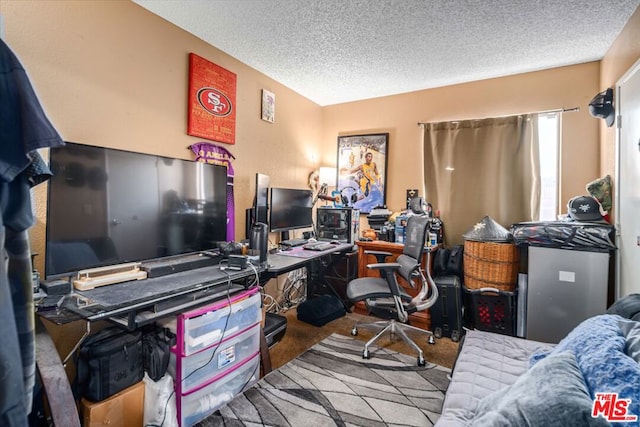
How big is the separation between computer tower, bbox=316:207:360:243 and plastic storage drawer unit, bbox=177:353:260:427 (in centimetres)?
161

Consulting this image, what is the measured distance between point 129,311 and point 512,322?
2.84 m

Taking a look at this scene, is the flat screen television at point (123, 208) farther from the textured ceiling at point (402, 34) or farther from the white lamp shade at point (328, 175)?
the white lamp shade at point (328, 175)

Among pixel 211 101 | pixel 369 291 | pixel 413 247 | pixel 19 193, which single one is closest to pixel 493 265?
pixel 413 247

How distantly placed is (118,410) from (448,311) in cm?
244

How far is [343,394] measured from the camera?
1.84 meters

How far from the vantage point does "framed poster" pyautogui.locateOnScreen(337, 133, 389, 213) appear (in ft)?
12.0

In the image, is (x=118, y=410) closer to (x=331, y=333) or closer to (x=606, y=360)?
(x=331, y=333)

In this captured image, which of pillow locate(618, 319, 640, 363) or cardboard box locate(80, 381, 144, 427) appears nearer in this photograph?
pillow locate(618, 319, 640, 363)

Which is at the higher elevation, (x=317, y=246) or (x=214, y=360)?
(x=317, y=246)

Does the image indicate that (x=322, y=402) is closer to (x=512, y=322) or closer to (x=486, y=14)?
(x=512, y=322)

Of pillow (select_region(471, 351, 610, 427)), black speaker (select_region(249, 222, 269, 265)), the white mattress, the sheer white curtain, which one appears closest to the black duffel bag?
black speaker (select_region(249, 222, 269, 265))

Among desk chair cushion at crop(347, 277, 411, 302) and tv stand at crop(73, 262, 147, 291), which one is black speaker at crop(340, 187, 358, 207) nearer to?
desk chair cushion at crop(347, 277, 411, 302)

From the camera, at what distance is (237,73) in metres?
2.74

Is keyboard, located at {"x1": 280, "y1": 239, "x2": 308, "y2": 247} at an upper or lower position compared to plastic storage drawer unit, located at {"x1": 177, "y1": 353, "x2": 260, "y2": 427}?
upper
